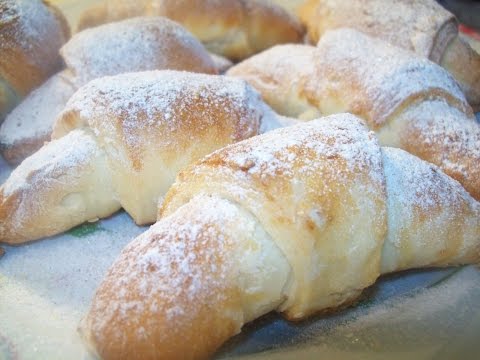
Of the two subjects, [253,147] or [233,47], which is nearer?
[253,147]

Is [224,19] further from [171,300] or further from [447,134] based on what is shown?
[171,300]

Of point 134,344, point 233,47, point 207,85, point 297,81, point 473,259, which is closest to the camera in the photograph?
point 134,344

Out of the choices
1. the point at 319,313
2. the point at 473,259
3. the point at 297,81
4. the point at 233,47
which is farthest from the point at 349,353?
the point at 233,47

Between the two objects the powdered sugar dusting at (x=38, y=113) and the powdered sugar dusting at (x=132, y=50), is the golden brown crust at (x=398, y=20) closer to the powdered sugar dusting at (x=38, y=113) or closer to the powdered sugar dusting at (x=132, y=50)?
the powdered sugar dusting at (x=132, y=50)

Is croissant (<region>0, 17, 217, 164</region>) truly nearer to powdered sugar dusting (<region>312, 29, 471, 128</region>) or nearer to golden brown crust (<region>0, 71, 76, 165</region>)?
golden brown crust (<region>0, 71, 76, 165</region>)

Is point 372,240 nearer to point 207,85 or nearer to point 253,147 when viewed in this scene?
point 253,147

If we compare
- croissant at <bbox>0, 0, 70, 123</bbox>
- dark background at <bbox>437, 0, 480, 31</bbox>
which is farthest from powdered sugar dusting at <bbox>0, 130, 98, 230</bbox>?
dark background at <bbox>437, 0, 480, 31</bbox>
